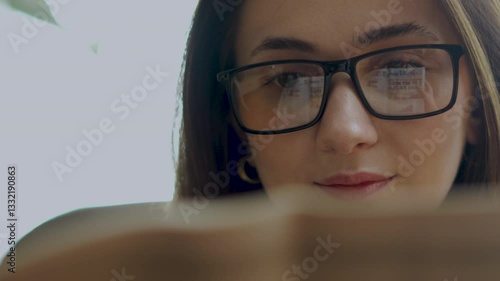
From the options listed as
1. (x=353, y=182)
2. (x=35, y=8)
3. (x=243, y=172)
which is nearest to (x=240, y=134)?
(x=243, y=172)

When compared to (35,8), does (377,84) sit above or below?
below

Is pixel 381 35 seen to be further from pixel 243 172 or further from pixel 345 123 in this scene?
pixel 243 172

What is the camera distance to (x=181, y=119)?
53 cm

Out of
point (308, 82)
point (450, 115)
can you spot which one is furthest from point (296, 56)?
point (450, 115)

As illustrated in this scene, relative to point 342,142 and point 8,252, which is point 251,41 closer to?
point 342,142

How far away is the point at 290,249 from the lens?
0.34 meters

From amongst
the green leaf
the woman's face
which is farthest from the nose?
the green leaf

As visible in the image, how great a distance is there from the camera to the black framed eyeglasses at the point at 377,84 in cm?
42

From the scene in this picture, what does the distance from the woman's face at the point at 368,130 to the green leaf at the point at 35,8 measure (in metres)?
0.28

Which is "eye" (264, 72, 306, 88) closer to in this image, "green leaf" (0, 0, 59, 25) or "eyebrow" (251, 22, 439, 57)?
"eyebrow" (251, 22, 439, 57)

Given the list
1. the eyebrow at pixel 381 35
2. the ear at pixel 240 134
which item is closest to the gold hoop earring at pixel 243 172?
the ear at pixel 240 134

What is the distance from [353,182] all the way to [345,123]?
0.05 m

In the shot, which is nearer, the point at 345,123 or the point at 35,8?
the point at 345,123

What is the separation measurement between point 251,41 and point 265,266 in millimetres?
235
